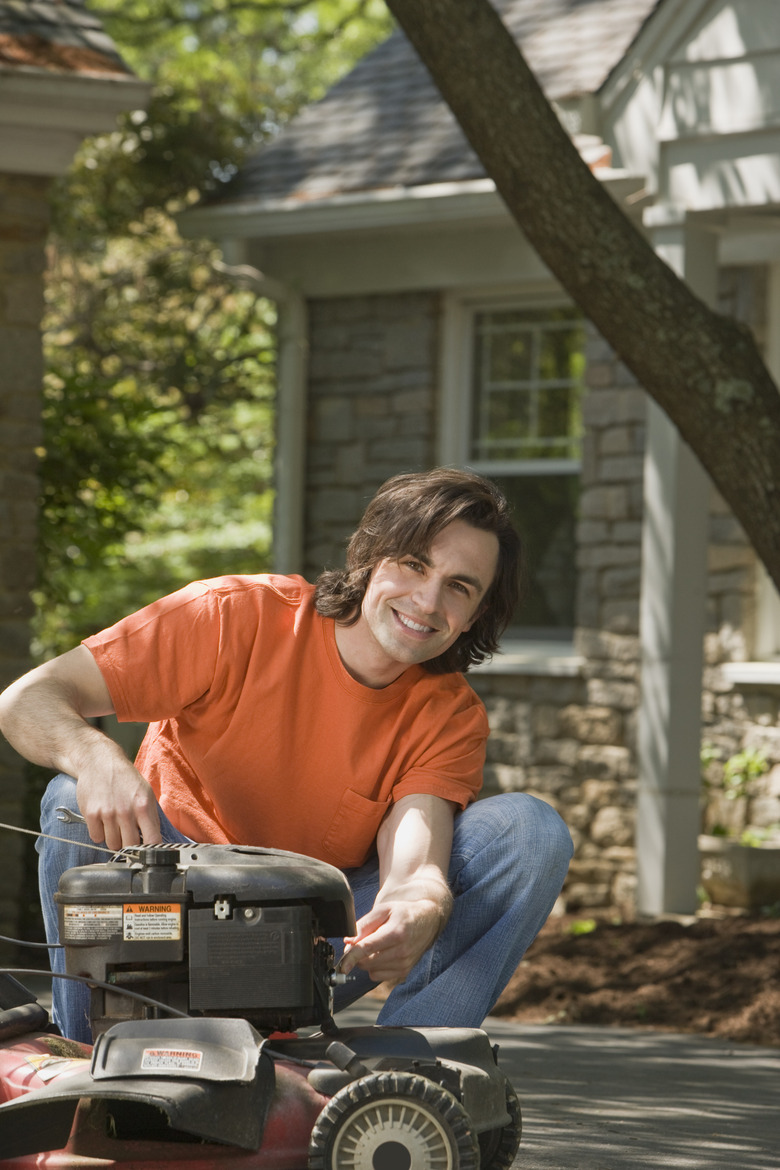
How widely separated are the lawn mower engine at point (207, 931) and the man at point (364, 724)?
1.28 feet

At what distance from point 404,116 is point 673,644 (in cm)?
340

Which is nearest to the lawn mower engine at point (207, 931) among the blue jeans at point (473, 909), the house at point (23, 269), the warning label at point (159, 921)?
the warning label at point (159, 921)

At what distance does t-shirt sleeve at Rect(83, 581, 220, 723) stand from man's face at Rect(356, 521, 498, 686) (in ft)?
1.07

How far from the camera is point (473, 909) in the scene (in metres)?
2.95

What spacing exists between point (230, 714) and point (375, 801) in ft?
1.09

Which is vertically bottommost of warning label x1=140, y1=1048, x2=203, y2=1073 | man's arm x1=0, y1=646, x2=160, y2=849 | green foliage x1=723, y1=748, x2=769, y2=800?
green foliage x1=723, y1=748, x2=769, y2=800

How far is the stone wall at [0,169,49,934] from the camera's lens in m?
6.20

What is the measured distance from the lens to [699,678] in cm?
688

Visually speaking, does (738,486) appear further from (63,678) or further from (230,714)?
(63,678)

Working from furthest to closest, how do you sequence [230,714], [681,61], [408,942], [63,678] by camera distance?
[681,61] → [230,714] → [63,678] → [408,942]

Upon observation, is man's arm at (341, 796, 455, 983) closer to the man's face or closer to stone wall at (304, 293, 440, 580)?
the man's face

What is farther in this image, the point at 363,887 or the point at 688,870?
the point at 688,870

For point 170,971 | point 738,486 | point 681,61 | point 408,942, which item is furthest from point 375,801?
point 681,61

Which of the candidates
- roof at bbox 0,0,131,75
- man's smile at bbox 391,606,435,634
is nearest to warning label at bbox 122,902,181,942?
man's smile at bbox 391,606,435,634
